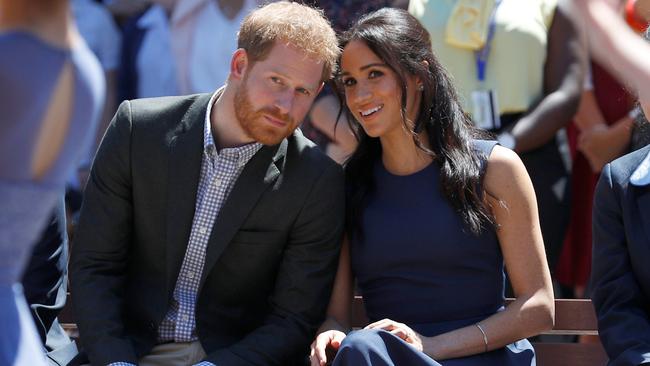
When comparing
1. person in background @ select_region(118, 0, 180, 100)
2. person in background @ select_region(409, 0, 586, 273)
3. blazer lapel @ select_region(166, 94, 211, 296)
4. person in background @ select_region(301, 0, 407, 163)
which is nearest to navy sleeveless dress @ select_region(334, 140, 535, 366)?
blazer lapel @ select_region(166, 94, 211, 296)

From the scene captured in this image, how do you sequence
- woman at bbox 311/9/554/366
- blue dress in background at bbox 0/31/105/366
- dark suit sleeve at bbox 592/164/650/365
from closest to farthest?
blue dress in background at bbox 0/31/105/366 < dark suit sleeve at bbox 592/164/650/365 < woman at bbox 311/9/554/366

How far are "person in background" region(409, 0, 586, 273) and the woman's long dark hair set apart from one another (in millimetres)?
780

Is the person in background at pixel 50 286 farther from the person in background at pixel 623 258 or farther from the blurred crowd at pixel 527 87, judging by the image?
the person in background at pixel 623 258

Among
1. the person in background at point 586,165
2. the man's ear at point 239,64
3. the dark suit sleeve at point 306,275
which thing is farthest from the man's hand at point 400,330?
the person in background at point 586,165

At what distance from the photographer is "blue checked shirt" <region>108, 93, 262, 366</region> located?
152 inches

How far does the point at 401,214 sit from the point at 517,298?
0.48 meters

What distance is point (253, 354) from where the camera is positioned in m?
3.76

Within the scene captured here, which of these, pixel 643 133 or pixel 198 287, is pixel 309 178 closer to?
pixel 198 287

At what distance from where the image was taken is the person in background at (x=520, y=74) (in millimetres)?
4859

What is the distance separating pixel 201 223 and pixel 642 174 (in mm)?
1431

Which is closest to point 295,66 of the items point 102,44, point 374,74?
point 374,74

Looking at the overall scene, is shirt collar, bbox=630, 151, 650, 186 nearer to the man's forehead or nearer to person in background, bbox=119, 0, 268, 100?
the man's forehead

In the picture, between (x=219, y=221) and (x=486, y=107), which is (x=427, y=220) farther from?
(x=486, y=107)

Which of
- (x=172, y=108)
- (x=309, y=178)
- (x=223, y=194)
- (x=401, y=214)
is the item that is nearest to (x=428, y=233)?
(x=401, y=214)
